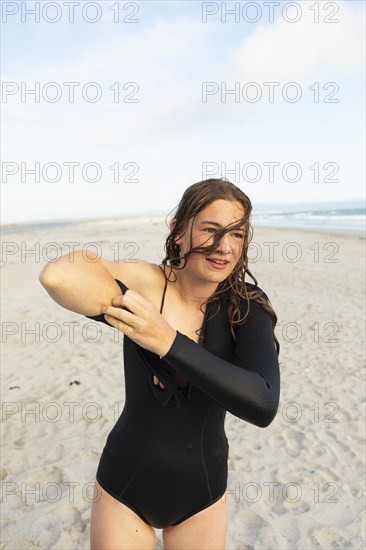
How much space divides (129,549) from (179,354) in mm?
1068

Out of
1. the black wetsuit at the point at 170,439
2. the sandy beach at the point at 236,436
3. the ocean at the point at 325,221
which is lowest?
the sandy beach at the point at 236,436

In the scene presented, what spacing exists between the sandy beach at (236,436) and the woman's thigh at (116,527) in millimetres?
2234

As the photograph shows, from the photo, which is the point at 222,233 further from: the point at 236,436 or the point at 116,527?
the point at 236,436

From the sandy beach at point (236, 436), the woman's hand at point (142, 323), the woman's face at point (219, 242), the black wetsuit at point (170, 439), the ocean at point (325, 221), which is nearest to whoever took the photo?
the woman's hand at point (142, 323)

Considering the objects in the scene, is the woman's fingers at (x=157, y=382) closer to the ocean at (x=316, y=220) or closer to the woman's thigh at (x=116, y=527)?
the woman's thigh at (x=116, y=527)

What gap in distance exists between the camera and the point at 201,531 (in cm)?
220

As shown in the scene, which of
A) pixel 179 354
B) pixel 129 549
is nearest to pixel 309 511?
pixel 129 549

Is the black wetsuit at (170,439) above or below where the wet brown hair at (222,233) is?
below

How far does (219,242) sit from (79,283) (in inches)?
24.7

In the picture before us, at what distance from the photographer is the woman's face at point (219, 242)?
197 centimetres

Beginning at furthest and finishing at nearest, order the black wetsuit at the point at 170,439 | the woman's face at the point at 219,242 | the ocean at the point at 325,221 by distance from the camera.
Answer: the ocean at the point at 325,221, the black wetsuit at the point at 170,439, the woman's face at the point at 219,242

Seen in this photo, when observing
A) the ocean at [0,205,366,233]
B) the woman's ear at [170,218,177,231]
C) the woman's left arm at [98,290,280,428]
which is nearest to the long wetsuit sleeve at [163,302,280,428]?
Result: the woman's left arm at [98,290,280,428]

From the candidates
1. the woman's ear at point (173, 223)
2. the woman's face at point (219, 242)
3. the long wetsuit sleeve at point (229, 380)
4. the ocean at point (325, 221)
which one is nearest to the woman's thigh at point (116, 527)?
the long wetsuit sleeve at point (229, 380)

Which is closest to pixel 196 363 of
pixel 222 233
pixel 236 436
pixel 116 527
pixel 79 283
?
pixel 79 283
